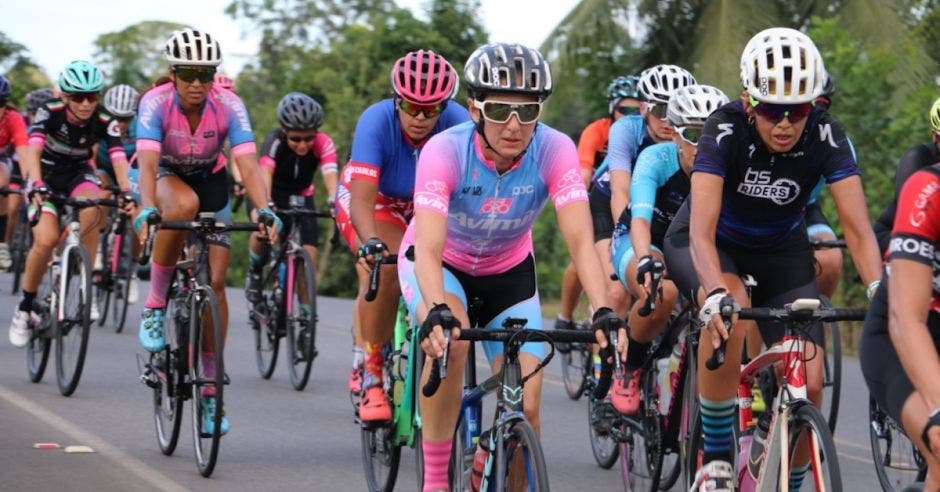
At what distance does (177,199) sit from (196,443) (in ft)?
5.80

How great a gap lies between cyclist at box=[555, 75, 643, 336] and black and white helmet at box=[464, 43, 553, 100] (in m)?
5.32

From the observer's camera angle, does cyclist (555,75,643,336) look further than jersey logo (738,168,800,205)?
Yes

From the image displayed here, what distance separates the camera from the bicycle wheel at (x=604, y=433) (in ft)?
29.2

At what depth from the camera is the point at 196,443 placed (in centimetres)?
888

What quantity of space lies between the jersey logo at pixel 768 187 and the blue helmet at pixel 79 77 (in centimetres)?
720

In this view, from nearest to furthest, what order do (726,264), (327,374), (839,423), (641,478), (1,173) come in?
(726,264)
(641,478)
(839,423)
(327,374)
(1,173)

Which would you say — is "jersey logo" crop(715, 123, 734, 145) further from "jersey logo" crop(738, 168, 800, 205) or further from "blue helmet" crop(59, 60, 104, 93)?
"blue helmet" crop(59, 60, 104, 93)

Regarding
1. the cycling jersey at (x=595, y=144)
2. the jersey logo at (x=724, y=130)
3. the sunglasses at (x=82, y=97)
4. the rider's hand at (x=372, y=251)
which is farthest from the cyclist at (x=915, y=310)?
the sunglasses at (x=82, y=97)

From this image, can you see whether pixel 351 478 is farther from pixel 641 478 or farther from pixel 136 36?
pixel 136 36

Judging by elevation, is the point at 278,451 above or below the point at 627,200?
below

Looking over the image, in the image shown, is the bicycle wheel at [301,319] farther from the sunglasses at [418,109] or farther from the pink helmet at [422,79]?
the pink helmet at [422,79]

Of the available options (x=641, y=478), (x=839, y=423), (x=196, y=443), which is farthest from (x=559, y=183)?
(x=839, y=423)

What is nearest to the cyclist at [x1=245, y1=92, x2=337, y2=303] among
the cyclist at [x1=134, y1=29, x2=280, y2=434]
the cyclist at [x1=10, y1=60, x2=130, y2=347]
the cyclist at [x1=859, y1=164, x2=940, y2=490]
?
the cyclist at [x1=10, y1=60, x2=130, y2=347]

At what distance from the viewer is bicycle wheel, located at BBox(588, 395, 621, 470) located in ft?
29.2
